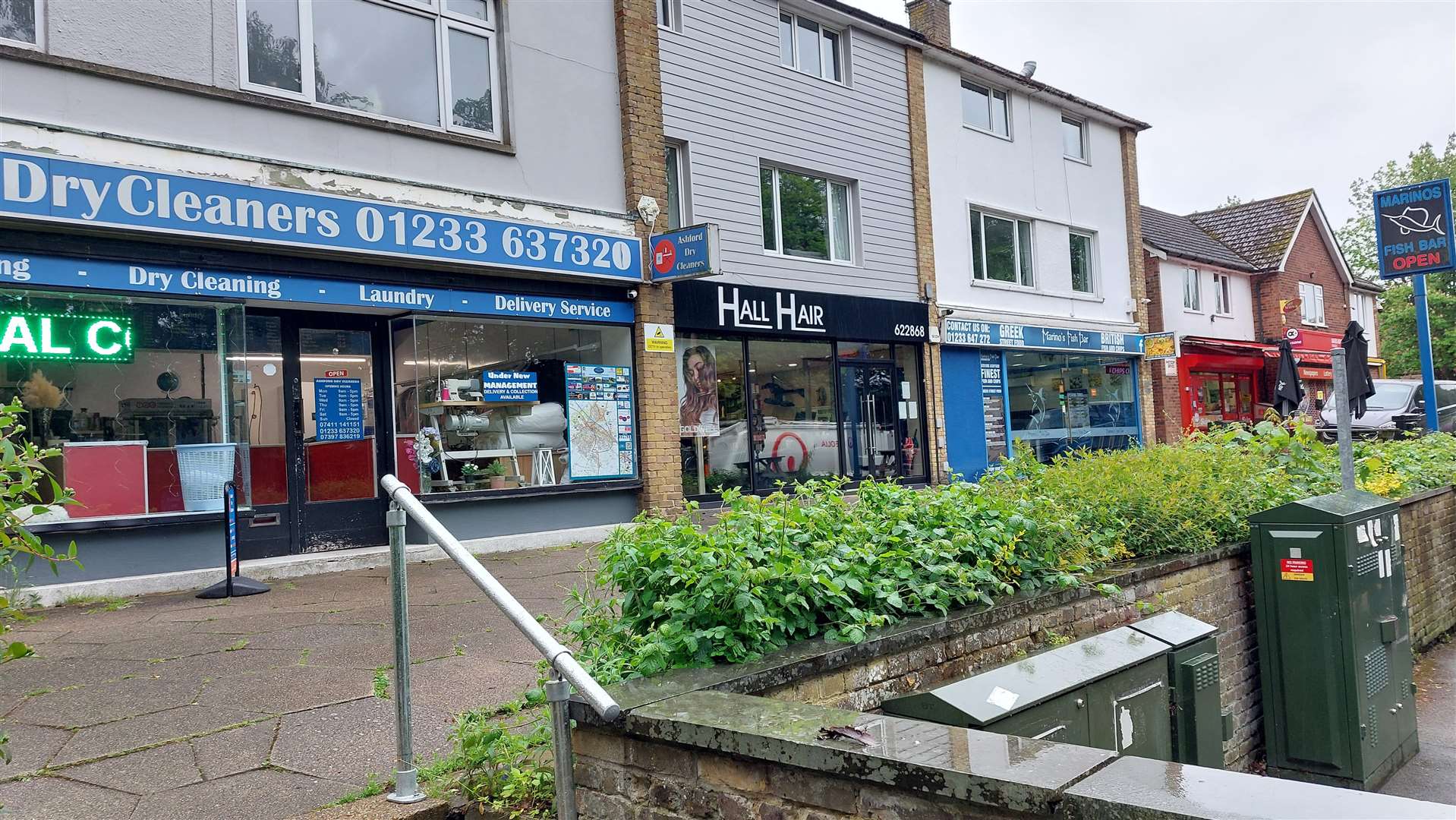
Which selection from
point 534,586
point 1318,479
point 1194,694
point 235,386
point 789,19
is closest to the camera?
point 1194,694

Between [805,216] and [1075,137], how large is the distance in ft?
29.9

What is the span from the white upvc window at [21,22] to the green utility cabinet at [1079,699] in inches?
347

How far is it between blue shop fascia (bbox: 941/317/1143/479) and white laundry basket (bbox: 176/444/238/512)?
10.8 meters

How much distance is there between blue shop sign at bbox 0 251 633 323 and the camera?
27.0 feet

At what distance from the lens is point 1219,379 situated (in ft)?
88.3

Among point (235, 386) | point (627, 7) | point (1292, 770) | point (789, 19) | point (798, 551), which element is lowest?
point (1292, 770)

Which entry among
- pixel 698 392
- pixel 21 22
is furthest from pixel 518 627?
pixel 698 392

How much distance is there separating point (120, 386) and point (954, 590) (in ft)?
25.9

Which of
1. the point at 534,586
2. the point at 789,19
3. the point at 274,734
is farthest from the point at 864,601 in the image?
the point at 789,19

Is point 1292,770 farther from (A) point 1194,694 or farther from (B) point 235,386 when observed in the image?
(B) point 235,386

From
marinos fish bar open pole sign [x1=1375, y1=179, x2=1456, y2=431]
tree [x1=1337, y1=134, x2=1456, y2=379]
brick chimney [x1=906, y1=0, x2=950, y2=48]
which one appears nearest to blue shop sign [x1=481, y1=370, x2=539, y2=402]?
marinos fish bar open pole sign [x1=1375, y1=179, x2=1456, y2=431]

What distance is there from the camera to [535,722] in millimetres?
4109

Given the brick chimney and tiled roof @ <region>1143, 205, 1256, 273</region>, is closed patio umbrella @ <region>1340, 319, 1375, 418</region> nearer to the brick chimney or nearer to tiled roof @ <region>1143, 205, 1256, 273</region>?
the brick chimney

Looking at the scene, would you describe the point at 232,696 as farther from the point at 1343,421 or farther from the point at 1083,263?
the point at 1083,263
